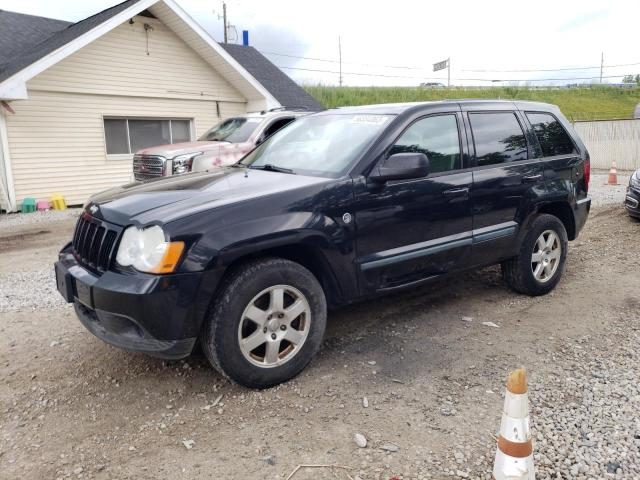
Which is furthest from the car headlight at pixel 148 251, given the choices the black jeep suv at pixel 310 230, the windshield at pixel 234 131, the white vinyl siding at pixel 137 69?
the white vinyl siding at pixel 137 69

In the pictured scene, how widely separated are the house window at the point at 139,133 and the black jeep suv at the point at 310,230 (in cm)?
993

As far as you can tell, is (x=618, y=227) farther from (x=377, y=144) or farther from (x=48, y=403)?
(x=48, y=403)

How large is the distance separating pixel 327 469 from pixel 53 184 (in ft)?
39.2

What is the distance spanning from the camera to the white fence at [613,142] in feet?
61.0

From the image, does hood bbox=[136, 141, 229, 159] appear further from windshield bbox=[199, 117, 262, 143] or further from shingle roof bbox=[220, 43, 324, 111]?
shingle roof bbox=[220, 43, 324, 111]

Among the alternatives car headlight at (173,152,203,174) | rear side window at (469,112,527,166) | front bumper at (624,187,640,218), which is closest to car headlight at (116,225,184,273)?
rear side window at (469,112,527,166)

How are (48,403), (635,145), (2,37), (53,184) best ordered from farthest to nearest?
(635,145) < (2,37) < (53,184) < (48,403)

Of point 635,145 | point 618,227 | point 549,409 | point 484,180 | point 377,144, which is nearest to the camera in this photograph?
point 549,409

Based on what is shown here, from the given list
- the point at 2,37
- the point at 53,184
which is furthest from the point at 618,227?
the point at 2,37

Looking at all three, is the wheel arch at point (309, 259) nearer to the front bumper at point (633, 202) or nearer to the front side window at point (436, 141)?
the front side window at point (436, 141)

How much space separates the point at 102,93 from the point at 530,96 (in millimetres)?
38513

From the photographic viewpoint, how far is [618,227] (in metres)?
7.99

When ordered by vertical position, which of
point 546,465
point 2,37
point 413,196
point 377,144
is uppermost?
point 2,37

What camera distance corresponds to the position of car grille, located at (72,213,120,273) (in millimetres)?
3020
